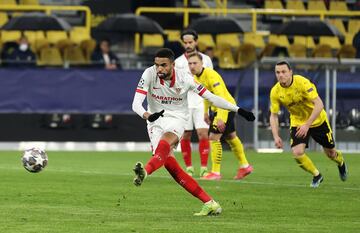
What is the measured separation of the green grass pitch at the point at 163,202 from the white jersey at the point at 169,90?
45.6 inches

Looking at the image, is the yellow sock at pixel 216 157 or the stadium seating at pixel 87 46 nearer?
the yellow sock at pixel 216 157

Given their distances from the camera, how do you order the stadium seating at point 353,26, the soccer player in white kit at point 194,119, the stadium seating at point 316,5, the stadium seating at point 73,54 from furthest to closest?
the stadium seating at point 316,5
the stadium seating at point 353,26
the stadium seating at point 73,54
the soccer player in white kit at point 194,119

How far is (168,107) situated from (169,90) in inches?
8.9

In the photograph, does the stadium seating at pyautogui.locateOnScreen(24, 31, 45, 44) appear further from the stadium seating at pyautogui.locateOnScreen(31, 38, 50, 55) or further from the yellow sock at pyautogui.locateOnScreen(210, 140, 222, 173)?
the yellow sock at pyautogui.locateOnScreen(210, 140, 222, 173)

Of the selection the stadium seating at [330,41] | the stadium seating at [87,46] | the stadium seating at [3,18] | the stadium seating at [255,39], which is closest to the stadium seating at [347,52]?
the stadium seating at [330,41]

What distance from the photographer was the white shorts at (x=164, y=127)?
14117mm

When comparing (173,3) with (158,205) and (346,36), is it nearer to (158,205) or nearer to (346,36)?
(346,36)

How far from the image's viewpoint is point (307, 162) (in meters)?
18.3

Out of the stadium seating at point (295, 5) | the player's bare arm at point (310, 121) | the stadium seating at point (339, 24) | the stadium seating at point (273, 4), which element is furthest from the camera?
the stadium seating at point (295, 5)

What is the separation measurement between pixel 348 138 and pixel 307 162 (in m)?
11.8

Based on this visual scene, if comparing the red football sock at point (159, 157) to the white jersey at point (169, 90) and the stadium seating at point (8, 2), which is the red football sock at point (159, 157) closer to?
the white jersey at point (169, 90)

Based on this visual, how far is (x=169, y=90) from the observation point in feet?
46.6

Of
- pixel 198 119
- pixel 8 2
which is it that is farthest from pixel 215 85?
pixel 8 2

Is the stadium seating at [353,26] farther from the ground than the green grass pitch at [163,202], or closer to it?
closer to it
